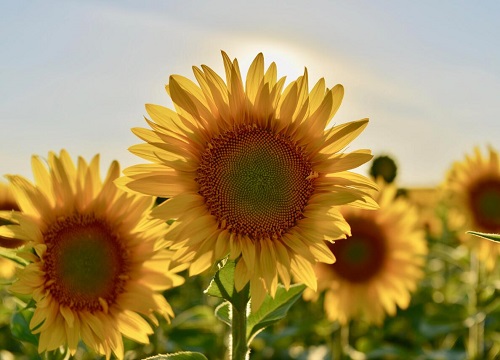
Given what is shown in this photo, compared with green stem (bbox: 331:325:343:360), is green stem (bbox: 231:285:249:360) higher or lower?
higher

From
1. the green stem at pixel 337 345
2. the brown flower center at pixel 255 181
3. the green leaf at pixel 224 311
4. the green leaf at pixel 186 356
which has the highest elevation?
the brown flower center at pixel 255 181

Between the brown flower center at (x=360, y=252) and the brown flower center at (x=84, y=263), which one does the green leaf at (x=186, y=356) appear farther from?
the brown flower center at (x=360, y=252)

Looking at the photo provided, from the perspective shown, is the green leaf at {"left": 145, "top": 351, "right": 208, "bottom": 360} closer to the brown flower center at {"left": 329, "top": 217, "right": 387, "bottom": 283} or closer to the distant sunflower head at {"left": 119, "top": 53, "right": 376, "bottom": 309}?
the distant sunflower head at {"left": 119, "top": 53, "right": 376, "bottom": 309}

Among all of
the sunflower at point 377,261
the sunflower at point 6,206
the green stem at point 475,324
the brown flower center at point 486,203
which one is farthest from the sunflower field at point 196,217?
the brown flower center at point 486,203

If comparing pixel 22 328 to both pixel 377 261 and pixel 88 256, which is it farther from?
pixel 377 261

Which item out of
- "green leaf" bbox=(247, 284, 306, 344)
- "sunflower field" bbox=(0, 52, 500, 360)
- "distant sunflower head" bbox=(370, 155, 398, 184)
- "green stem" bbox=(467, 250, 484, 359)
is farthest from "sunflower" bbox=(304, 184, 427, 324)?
"green leaf" bbox=(247, 284, 306, 344)

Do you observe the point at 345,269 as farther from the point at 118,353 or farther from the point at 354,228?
the point at 118,353
